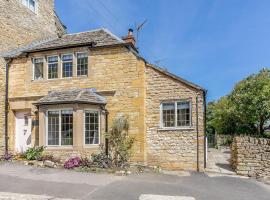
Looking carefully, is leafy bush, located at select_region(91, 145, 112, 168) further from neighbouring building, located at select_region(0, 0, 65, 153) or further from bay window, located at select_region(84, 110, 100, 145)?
neighbouring building, located at select_region(0, 0, 65, 153)

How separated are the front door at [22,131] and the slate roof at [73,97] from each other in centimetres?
238

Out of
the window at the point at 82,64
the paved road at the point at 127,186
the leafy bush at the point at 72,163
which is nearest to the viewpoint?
the paved road at the point at 127,186

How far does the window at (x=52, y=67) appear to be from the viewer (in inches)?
706

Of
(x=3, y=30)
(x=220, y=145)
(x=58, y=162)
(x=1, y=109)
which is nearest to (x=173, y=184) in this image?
(x=58, y=162)

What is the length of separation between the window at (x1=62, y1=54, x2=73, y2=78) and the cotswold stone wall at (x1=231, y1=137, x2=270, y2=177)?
403 inches

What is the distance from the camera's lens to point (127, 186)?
35.8ft

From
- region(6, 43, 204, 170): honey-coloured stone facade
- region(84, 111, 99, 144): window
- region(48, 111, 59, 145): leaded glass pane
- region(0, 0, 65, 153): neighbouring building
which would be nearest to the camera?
region(6, 43, 204, 170): honey-coloured stone facade

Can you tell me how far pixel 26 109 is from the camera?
18281mm

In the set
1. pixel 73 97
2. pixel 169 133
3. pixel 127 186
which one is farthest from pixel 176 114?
pixel 127 186

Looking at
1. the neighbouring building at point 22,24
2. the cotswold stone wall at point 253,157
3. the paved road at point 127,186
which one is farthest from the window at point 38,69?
the cotswold stone wall at point 253,157

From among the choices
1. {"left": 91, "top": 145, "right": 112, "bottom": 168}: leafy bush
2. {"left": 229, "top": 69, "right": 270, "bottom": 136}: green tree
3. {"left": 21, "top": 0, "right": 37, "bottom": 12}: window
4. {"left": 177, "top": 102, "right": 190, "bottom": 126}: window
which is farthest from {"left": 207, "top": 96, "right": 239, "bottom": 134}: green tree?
{"left": 21, "top": 0, "right": 37, "bottom": 12}: window

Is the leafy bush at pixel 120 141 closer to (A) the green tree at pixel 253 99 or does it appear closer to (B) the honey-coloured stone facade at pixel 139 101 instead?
(B) the honey-coloured stone facade at pixel 139 101

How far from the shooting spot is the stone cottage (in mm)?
15523

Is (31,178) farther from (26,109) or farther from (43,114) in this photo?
(26,109)
